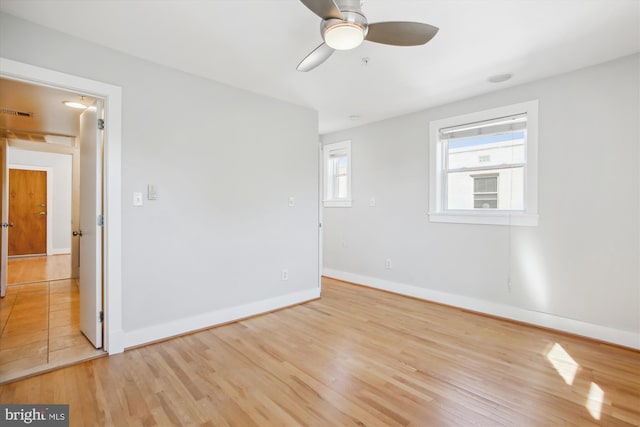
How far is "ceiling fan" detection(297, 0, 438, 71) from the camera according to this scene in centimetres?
163

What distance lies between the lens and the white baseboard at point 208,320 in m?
2.67

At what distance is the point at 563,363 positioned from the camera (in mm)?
2441

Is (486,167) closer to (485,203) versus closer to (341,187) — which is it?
(485,203)

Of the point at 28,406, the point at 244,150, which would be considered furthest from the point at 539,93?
the point at 28,406

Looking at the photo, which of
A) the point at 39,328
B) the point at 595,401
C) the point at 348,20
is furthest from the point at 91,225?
the point at 595,401

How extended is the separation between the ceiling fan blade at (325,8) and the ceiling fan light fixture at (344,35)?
0.17ft

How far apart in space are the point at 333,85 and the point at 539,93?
214 cm

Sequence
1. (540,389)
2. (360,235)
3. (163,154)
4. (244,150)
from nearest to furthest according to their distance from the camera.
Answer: (540,389) → (163,154) → (244,150) → (360,235)

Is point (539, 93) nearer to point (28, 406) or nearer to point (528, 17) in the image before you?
point (528, 17)

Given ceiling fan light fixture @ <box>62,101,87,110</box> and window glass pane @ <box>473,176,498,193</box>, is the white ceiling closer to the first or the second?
window glass pane @ <box>473,176,498,193</box>

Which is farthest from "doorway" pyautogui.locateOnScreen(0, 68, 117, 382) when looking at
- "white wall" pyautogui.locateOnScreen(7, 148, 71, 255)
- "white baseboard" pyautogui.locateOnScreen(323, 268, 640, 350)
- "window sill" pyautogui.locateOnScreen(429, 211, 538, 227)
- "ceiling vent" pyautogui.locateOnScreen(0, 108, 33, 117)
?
"window sill" pyautogui.locateOnScreen(429, 211, 538, 227)

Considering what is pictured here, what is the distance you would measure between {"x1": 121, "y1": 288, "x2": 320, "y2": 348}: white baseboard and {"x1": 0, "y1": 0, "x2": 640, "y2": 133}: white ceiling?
95.0 inches

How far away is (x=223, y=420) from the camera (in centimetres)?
177

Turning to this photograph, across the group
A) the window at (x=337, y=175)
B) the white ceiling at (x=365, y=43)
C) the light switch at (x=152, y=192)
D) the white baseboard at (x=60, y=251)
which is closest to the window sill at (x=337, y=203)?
the window at (x=337, y=175)
